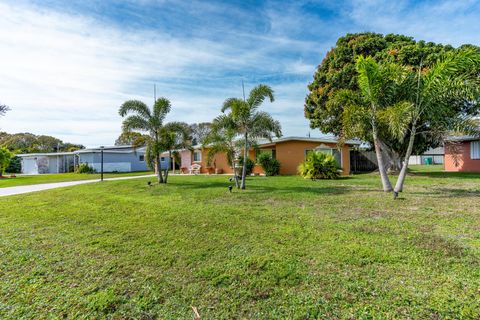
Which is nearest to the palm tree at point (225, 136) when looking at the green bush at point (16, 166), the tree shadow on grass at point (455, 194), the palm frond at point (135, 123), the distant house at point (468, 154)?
the palm frond at point (135, 123)

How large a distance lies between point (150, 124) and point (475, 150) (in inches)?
903

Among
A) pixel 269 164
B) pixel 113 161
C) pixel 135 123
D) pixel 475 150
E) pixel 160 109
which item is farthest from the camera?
pixel 113 161

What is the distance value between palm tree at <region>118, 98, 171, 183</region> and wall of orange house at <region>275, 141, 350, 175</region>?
365 inches

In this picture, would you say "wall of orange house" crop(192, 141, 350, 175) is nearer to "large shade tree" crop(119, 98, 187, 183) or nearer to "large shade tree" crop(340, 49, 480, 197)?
"large shade tree" crop(119, 98, 187, 183)

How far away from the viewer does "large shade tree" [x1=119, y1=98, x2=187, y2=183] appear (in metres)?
14.2

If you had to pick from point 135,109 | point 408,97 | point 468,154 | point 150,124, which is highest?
point 135,109

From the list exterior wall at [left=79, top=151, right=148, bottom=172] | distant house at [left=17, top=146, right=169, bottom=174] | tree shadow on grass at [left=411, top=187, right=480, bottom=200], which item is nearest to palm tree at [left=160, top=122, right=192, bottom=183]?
tree shadow on grass at [left=411, top=187, right=480, bottom=200]

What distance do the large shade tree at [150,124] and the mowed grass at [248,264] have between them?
7.73 m

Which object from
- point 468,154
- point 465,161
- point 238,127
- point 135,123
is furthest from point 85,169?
point 468,154

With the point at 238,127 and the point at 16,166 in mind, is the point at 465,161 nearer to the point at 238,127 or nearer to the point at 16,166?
the point at 238,127

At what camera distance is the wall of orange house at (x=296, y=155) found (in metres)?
19.3

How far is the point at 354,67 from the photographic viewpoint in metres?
16.9

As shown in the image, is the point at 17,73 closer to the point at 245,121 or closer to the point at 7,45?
the point at 7,45

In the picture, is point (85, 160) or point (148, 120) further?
point (85, 160)
